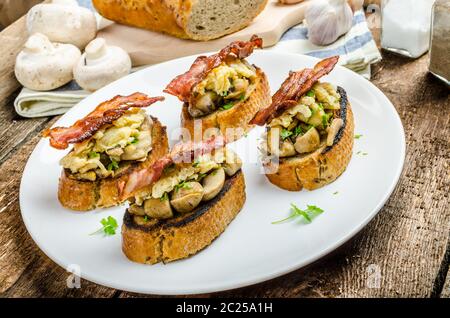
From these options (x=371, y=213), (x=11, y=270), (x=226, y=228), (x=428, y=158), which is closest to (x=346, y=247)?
(x=371, y=213)

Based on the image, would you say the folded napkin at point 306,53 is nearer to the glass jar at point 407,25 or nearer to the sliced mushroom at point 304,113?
the glass jar at point 407,25

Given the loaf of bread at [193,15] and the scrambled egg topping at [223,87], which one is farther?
the loaf of bread at [193,15]

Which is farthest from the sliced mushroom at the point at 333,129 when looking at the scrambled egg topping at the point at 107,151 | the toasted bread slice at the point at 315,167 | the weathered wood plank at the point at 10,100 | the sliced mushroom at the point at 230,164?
the weathered wood plank at the point at 10,100

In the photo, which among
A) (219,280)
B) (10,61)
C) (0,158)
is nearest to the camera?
(219,280)

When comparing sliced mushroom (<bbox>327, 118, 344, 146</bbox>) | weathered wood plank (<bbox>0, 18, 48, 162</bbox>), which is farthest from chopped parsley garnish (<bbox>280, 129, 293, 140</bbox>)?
weathered wood plank (<bbox>0, 18, 48, 162</bbox>)

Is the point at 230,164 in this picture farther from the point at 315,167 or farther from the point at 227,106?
the point at 227,106

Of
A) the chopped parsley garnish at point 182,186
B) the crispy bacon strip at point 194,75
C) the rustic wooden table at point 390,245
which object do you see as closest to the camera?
the rustic wooden table at point 390,245
